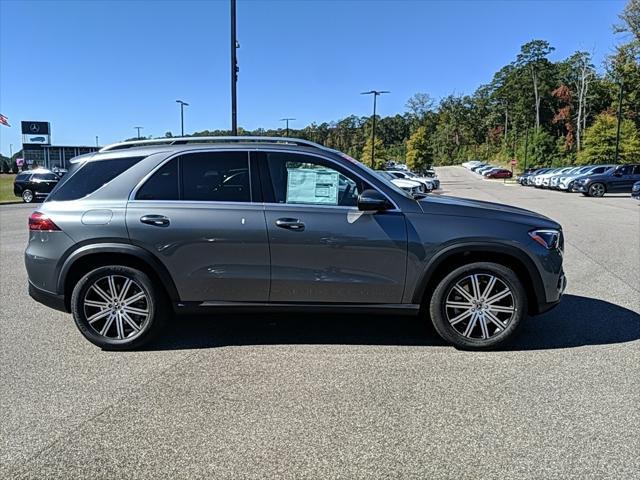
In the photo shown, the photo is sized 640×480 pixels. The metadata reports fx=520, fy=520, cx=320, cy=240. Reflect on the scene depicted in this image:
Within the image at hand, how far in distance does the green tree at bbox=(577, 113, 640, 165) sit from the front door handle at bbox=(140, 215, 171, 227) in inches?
2359

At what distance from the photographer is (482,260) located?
457 cm

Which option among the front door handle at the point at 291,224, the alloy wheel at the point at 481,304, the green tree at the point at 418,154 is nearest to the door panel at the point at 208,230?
the front door handle at the point at 291,224

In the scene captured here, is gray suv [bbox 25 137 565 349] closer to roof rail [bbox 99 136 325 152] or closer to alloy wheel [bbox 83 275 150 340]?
alloy wheel [bbox 83 275 150 340]

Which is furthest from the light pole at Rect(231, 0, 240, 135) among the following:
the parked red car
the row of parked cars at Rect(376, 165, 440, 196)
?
the parked red car

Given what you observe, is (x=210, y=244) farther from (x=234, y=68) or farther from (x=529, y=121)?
(x=529, y=121)

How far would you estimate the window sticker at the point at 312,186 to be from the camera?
14.8 feet

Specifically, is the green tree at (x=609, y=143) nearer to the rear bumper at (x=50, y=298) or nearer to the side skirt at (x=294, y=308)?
the side skirt at (x=294, y=308)

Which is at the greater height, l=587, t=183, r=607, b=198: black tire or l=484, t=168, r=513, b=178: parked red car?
l=484, t=168, r=513, b=178: parked red car

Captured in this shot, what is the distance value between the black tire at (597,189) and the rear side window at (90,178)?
30.4 metres

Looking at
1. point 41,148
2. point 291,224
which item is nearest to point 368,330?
point 291,224

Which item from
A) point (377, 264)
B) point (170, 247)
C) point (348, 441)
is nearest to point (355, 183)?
point (377, 264)

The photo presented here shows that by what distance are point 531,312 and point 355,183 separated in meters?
1.96

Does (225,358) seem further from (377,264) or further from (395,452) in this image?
(395,452)

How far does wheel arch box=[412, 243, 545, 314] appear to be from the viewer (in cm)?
441
